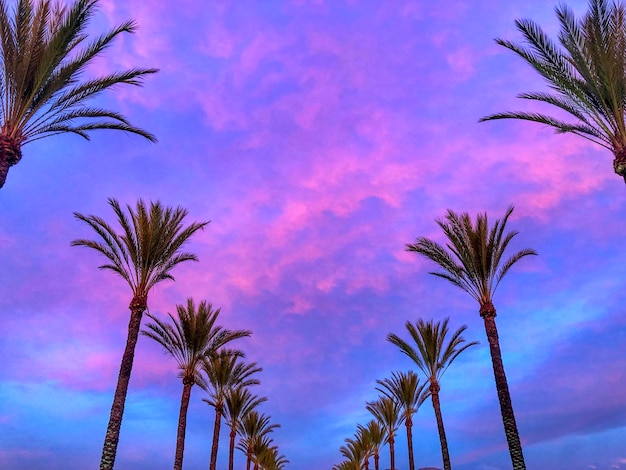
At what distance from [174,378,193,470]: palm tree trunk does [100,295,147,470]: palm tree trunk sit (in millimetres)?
8662

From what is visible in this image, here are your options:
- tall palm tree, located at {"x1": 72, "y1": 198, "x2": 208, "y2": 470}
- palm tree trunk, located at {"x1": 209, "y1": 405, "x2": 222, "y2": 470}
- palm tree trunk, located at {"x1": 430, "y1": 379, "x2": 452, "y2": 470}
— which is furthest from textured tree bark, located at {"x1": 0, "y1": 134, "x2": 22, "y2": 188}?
palm tree trunk, located at {"x1": 430, "y1": 379, "x2": 452, "y2": 470}

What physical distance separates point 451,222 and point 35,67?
1823 cm

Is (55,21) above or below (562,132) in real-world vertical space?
above

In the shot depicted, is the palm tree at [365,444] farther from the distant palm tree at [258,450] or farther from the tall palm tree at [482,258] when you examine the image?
the tall palm tree at [482,258]

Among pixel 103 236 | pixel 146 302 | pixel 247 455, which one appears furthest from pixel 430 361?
pixel 247 455

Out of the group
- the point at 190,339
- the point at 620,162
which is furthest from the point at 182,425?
the point at 620,162

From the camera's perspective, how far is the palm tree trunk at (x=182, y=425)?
27391mm

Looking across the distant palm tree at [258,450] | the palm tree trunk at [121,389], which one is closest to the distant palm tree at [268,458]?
the distant palm tree at [258,450]

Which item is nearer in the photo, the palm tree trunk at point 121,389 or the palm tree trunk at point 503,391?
the palm tree trunk at point 121,389

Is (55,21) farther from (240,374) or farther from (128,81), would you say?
(240,374)

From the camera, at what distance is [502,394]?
70.7 feet

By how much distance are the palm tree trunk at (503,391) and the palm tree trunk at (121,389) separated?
1586 centimetres

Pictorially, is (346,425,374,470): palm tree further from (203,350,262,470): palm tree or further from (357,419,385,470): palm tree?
(203,350,262,470): palm tree

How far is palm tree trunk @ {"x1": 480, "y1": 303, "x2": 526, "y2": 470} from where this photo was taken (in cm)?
2100
